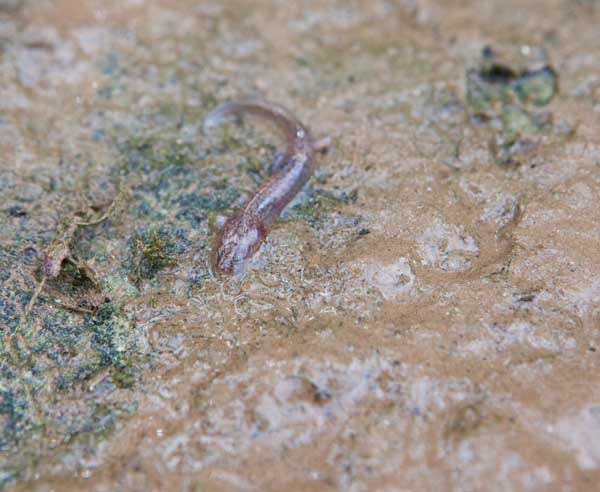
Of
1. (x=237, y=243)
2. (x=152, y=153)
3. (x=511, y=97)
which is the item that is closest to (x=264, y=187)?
(x=237, y=243)

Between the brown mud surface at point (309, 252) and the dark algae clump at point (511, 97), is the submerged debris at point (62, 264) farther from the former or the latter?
the dark algae clump at point (511, 97)

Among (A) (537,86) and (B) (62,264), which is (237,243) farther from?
(A) (537,86)

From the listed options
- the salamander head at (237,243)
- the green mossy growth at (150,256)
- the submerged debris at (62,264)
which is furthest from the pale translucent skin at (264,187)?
the submerged debris at (62,264)

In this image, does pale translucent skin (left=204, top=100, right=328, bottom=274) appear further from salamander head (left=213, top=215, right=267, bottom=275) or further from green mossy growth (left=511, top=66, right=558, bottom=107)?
green mossy growth (left=511, top=66, right=558, bottom=107)

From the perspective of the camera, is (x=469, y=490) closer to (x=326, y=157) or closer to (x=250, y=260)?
(x=250, y=260)

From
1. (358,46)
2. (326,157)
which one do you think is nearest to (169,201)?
A: (326,157)

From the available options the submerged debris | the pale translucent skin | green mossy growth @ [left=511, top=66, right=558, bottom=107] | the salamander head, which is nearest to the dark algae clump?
green mossy growth @ [left=511, top=66, right=558, bottom=107]

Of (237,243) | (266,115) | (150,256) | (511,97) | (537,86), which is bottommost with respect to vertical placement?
(150,256)
